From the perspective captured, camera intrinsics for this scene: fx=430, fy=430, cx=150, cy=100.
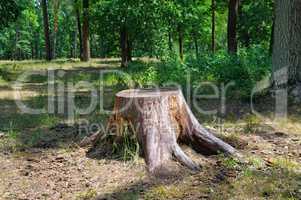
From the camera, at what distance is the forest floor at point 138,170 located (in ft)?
14.3

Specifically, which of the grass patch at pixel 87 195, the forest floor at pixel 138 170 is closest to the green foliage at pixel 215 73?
the forest floor at pixel 138 170

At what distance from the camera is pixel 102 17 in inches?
615

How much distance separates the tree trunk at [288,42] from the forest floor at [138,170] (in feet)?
4.55

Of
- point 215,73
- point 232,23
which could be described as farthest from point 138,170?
point 232,23

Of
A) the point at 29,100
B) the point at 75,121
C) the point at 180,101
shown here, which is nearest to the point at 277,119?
the point at 180,101

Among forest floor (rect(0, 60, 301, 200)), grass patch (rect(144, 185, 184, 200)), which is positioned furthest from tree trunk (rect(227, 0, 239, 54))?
grass patch (rect(144, 185, 184, 200))

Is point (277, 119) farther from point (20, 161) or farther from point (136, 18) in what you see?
point (136, 18)

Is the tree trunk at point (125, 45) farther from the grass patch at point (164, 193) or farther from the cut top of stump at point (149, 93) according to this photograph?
the grass patch at point (164, 193)

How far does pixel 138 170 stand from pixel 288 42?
474 cm

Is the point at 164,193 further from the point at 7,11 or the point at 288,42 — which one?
the point at 7,11

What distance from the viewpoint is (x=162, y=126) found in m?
5.25

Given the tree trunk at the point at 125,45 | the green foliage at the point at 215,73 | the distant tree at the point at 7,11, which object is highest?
the distant tree at the point at 7,11

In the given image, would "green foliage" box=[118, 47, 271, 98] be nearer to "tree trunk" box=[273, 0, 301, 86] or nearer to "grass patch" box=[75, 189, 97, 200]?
"tree trunk" box=[273, 0, 301, 86]

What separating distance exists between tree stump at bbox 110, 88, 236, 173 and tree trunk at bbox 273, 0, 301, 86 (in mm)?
3471
